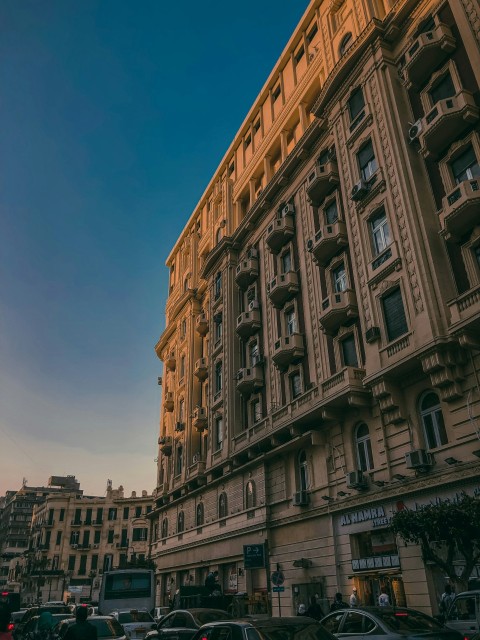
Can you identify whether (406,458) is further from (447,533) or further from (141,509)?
(141,509)

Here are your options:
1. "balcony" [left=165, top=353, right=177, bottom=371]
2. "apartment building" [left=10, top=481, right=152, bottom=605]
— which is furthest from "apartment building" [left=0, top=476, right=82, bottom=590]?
"balcony" [left=165, top=353, right=177, bottom=371]

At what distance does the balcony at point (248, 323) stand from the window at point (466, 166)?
15057mm

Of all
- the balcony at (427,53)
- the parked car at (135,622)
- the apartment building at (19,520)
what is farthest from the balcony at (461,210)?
the apartment building at (19,520)

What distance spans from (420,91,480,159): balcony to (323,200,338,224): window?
22.0ft

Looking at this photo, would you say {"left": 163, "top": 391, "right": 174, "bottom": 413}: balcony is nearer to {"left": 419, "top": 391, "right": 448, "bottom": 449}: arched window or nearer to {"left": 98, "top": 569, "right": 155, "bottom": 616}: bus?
{"left": 98, "top": 569, "right": 155, "bottom": 616}: bus

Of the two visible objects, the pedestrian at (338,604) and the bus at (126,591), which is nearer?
the pedestrian at (338,604)

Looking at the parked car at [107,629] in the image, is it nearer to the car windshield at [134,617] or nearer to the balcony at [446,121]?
the car windshield at [134,617]

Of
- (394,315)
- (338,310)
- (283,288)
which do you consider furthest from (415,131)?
(283,288)

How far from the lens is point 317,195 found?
28.1 m

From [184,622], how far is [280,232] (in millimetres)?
21279

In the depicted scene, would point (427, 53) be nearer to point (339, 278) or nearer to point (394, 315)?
point (339, 278)

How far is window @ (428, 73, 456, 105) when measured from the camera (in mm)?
21312

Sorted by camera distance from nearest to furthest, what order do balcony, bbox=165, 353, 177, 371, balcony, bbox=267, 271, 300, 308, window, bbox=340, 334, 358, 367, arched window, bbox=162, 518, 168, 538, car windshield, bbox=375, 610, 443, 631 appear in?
1. car windshield, bbox=375, 610, 443, 631
2. window, bbox=340, 334, 358, 367
3. balcony, bbox=267, 271, 300, 308
4. arched window, bbox=162, 518, 168, 538
5. balcony, bbox=165, 353, 177, 371

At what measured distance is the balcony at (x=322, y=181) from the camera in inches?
1061
